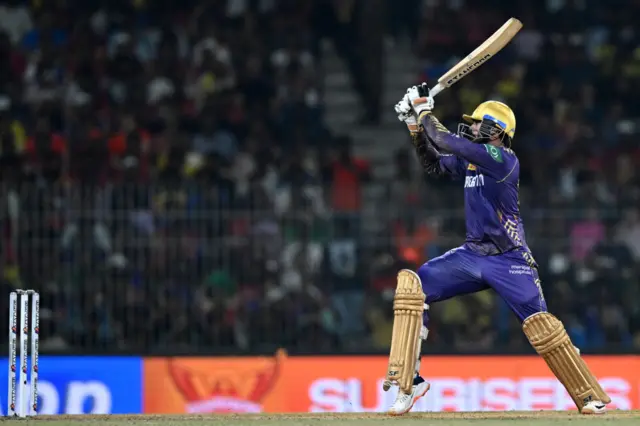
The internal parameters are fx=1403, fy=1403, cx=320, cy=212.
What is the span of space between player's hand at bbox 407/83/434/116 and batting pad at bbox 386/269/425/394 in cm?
99

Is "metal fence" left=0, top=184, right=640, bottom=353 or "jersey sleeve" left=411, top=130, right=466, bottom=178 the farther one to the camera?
"metal fence" left=0, top=184, right=640, bottom=353

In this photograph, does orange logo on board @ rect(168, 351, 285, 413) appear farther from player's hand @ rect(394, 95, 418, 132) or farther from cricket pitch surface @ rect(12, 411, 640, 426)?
player's hand @ rect(394, 95, 418, 132)

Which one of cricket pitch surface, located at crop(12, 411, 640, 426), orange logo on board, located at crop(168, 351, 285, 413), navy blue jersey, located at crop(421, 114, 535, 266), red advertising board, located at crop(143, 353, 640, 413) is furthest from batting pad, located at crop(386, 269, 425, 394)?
orange logo on board, located at crop(168, 351, 285, 413)

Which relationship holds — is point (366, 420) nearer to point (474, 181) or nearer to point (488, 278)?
point (488, 278)

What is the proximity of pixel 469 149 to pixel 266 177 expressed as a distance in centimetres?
577

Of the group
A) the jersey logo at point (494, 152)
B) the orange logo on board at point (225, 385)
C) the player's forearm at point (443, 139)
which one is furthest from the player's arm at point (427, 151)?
the orange logo on board at point (225, 385)

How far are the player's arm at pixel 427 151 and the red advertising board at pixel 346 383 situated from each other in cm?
281

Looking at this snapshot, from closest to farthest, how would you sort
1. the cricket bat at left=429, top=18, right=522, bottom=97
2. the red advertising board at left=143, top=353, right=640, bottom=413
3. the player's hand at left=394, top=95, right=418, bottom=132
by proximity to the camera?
the player's hand at left=394, top=95, right=418, bottom=132, the cricket bat at left=429, top=18, right=522, bottom=97, the red advertising board at left=143, top=353, right=640, bottom=413

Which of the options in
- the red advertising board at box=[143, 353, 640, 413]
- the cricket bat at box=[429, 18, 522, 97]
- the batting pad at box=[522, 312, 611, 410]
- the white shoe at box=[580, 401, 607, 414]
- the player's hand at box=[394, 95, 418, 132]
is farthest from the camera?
the red advertising board at box=[143, 353, 640, 413]

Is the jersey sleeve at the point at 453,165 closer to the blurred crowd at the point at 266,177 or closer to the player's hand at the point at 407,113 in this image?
the player's hand at the point at 407,113

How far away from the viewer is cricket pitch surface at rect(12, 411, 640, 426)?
301 inches

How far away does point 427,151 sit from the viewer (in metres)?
8.69

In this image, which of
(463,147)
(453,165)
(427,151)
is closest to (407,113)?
(427,151)

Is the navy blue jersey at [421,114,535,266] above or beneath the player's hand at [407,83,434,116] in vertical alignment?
beneath
